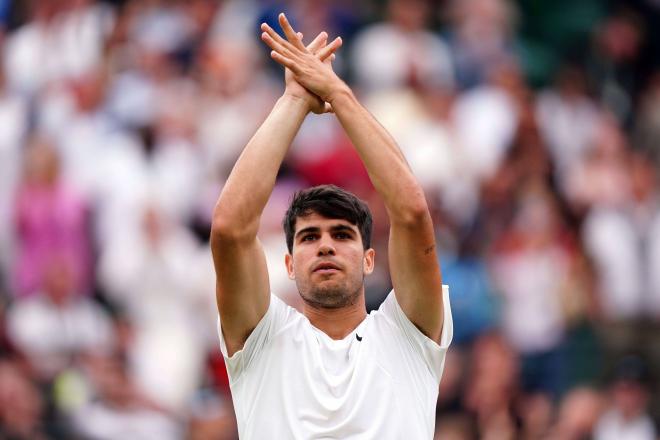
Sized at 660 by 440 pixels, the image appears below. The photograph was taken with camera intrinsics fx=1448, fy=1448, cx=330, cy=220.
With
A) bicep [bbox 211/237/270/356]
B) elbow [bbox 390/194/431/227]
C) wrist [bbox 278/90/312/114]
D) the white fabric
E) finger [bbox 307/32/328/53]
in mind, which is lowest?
bicep [bbox 211/237/270/356]

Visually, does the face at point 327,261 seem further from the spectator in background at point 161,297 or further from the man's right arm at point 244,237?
the spectator in background at point 161,297

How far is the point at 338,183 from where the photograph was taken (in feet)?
39.3

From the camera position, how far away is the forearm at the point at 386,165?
18.6 ft

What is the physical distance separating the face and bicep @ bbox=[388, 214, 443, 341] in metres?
0.19

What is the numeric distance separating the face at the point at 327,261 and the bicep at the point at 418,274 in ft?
0.63

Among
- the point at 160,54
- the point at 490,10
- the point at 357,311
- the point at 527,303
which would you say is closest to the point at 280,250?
the point at 527,303

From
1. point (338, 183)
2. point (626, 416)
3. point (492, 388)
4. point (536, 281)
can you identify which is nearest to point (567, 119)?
point (536, 281)

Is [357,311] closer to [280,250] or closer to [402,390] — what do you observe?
[402,390]

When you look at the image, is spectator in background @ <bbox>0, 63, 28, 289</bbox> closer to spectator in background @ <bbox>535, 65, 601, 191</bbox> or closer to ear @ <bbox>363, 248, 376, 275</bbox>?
spectator in background @ <bbox>535, 65, 601, 191</bbox>

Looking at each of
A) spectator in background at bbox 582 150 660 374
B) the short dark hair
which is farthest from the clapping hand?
spectator in background at bbox 582 150 660 374

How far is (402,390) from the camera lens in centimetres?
566

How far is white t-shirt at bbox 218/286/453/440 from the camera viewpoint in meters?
5.57

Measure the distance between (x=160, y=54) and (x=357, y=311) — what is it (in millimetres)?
7870

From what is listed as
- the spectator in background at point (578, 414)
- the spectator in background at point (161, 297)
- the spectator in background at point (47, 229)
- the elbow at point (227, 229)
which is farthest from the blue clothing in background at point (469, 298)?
the elbow at point (227, 229)
